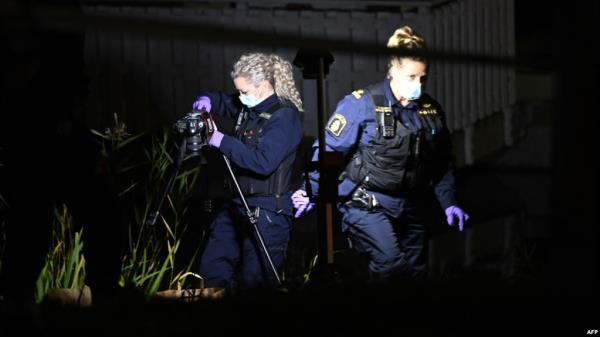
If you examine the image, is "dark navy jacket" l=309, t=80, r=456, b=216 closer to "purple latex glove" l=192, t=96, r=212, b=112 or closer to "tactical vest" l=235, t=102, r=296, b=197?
"tactical vest" l=235, t=102, r=296, b=197

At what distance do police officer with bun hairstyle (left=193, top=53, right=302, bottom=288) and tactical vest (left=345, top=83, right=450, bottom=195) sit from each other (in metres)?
0.31

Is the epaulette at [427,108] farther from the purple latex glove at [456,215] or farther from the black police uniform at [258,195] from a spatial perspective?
the black police uniform at [258,195]

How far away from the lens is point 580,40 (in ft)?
7.68

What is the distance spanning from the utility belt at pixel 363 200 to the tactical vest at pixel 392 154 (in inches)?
1.1

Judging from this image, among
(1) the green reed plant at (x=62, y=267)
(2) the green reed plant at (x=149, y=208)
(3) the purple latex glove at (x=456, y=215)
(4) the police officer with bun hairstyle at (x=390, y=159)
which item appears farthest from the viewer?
(3) the purple latex glove at (x=456, y=215)

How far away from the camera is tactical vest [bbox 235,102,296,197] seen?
199 inches

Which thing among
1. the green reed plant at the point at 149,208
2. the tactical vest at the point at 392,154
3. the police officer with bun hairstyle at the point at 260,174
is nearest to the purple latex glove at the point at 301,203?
the police officer with bun hairstyle at the point at 260,174

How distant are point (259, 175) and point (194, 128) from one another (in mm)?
416

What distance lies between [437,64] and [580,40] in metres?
4.88

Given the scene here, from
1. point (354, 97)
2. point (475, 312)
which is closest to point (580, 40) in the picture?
point (475, 312)

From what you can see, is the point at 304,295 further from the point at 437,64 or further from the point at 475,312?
the point at 437,64

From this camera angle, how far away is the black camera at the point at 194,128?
4797 mm

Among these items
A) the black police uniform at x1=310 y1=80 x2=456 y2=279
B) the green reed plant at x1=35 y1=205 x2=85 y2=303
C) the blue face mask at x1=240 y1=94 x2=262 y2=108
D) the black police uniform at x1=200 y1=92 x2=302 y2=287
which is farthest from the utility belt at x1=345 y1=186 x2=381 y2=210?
the green reed plant at x1=35 y1=205 x2=85 y2=303

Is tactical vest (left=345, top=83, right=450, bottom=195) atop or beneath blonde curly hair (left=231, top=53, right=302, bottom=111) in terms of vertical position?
beneath
